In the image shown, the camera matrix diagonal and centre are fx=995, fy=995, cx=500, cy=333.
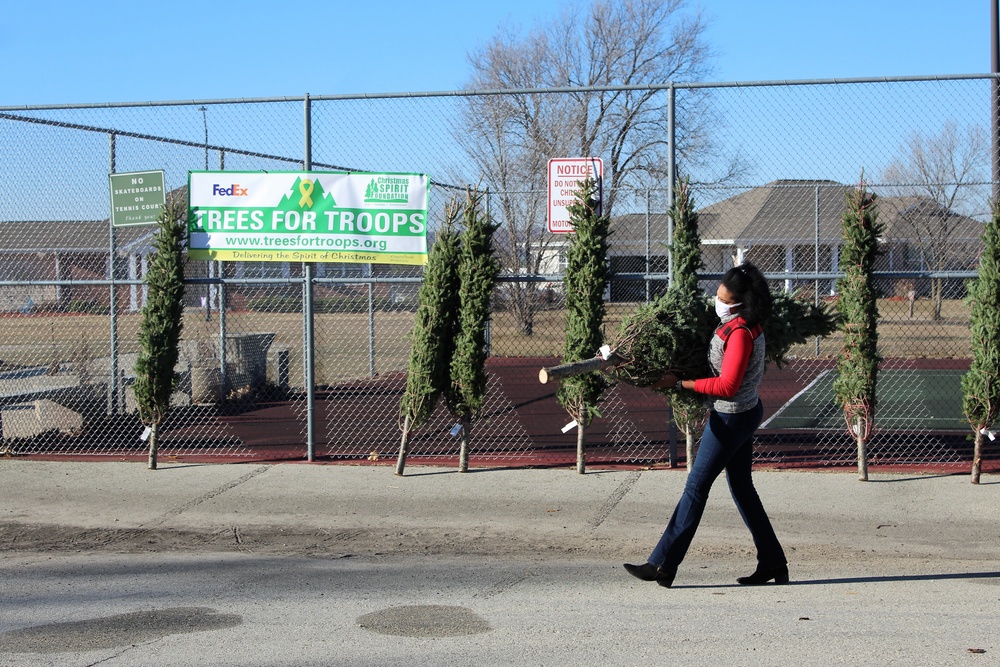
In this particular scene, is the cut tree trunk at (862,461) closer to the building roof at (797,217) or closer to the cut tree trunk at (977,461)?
the cut tree trunk at (977,461)

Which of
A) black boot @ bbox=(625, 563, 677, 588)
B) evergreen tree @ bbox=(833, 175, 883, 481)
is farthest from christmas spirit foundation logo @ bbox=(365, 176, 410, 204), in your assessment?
black boot @ bbox=(625, 563, 677, 588)

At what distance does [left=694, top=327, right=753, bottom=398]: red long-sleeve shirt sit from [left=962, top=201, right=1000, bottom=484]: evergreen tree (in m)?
3.65

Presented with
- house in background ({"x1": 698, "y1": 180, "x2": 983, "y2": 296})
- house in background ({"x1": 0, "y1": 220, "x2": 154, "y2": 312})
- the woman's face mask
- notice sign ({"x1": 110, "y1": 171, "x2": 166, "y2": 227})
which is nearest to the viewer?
the woman's face mask

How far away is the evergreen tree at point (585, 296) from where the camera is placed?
871cm

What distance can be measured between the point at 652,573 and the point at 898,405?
9235 mm

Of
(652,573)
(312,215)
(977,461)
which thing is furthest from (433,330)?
(977,461)

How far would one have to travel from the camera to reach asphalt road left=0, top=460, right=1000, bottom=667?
4836 millimetres

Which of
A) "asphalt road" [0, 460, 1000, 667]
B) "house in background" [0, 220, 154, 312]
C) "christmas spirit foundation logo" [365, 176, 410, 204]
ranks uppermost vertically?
"christmas spirit foundation logo" [365, 176, 410, 204]

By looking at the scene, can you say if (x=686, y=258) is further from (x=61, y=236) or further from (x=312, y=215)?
(x=61, y=236)

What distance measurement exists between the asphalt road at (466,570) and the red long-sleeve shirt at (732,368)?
119 cm

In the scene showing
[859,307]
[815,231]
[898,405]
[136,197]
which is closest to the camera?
[859,307]

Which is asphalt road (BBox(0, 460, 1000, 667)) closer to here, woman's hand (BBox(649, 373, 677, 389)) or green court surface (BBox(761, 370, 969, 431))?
woman's hand (BBox(649, 373, 677, 389))

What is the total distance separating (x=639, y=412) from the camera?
1305cm

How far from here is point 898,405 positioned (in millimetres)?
13703
